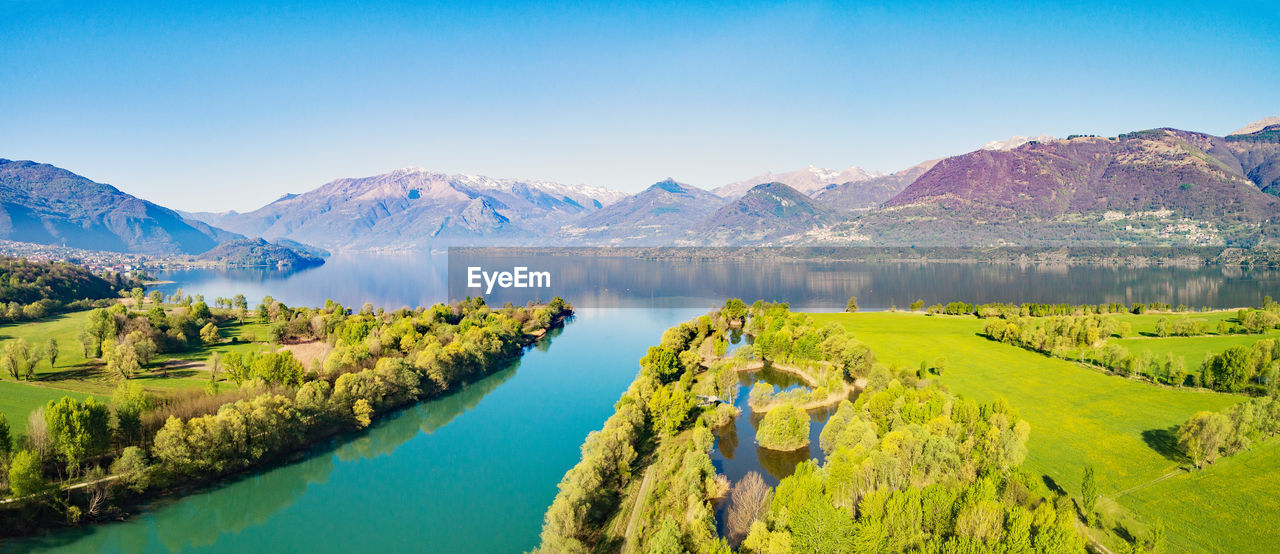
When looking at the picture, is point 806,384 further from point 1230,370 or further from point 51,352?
point 51,352

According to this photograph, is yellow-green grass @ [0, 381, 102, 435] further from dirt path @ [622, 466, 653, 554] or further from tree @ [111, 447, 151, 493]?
dirt path @ [622, 466, 653, 554]

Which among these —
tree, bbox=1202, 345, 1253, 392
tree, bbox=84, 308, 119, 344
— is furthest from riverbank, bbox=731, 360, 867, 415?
tree, bbox=84, 308, 119, 344

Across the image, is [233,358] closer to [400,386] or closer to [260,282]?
[400,386]

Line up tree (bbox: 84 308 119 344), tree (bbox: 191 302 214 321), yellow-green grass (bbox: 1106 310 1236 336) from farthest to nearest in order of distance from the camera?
yellow-green grass (bbox: 1106 310 1236 336)
tree (bbox: 191 302 214 321)
tree (bbox: 84 308 119 344)

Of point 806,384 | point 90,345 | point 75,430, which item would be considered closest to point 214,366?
point 90,345

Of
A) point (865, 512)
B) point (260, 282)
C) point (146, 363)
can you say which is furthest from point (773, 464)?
point (260, 282)

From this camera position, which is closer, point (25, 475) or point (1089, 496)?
point (25, 475)

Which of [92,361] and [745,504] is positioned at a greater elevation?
[92,361]
